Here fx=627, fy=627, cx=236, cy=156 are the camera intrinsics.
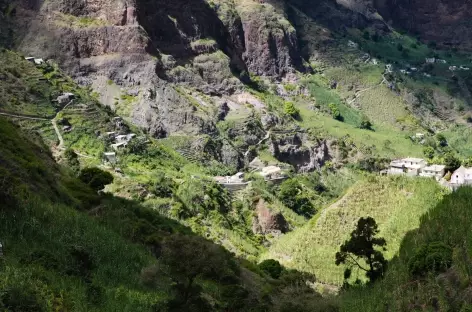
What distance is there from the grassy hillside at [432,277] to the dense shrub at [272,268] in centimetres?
1231

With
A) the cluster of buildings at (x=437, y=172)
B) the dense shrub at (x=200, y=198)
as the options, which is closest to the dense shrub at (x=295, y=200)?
the dense shrub at (x=200, y=198)

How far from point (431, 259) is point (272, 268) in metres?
20.6

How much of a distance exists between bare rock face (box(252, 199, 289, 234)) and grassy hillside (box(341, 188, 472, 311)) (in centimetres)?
4230

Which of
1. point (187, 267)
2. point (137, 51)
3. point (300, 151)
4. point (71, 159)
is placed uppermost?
point (187, 267)

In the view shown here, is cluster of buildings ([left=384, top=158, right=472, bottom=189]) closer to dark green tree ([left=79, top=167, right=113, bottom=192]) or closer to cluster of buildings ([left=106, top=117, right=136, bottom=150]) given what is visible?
dark green tree ([left=79, top=167, right=113, bottom=192])

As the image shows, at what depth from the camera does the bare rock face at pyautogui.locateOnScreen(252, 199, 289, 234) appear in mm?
82312

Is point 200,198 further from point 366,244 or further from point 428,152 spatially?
point 428,152

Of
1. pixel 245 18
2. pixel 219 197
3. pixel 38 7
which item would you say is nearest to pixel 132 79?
pixel 38 7

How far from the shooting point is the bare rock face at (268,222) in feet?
270

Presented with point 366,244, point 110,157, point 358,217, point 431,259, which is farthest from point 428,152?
point 431,259

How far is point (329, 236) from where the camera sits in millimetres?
47719

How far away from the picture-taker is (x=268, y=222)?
272 ft

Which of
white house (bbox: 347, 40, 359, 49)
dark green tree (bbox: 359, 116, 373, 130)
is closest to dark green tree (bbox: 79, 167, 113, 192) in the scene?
dark green tree (bbox: 359, 116, 373, 130)

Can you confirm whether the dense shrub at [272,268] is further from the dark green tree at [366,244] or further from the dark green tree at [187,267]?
the dark green tree at [187,267]
